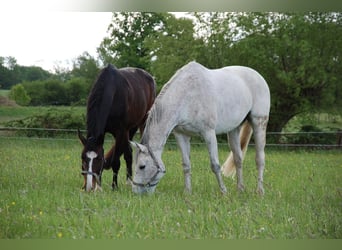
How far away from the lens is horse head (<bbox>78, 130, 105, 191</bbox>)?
4.45 meters

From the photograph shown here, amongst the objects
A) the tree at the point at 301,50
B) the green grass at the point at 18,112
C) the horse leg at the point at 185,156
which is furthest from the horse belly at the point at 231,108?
the green grass at the point at 18,112

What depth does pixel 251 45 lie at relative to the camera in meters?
4.56

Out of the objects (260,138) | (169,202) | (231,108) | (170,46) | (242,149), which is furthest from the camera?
(242,149)

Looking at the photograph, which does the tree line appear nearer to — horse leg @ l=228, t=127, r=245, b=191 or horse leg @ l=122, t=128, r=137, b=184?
horse leg @ l=228, t=127, r=245, b=191

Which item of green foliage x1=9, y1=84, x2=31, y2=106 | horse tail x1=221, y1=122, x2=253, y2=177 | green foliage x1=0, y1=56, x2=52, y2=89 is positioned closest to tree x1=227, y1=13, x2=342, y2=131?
horse tail x1=221, y1=122, x2=253, y2=177

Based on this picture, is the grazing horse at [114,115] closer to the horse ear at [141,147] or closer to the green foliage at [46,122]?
the green foliage at [46,122]

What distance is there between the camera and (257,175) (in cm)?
503

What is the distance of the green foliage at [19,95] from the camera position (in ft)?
14.5

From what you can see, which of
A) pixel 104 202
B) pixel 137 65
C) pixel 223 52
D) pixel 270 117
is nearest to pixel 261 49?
pixel 223 52

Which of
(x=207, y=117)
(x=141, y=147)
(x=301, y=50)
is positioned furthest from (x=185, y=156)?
(x=301, y=50)

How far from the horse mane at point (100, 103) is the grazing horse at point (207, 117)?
419 millimetres

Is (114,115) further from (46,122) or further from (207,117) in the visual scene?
(207,117)

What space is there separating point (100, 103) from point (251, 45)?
1459 millimetres
